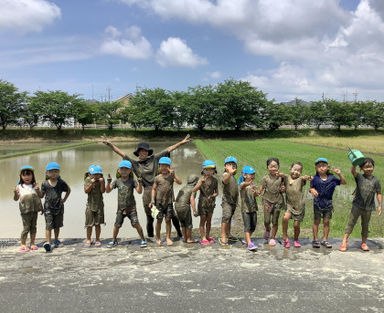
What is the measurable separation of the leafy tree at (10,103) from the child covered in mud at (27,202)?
1796 inches

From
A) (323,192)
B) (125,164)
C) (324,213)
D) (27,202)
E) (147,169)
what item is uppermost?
(125,164)

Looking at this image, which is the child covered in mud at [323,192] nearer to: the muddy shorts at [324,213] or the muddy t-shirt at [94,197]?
the muddy shorts at [324,213]

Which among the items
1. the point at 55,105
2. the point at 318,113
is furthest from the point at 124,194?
the point at 318,113

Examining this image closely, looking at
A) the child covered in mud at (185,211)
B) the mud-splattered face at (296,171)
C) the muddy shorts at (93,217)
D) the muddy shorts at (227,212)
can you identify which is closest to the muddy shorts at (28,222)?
the muddy shorts at (93,217)

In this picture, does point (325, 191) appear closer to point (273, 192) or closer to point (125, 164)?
point (273, 192)

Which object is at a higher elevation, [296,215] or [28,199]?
[28,199]

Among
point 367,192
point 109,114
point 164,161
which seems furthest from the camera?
point 109,114

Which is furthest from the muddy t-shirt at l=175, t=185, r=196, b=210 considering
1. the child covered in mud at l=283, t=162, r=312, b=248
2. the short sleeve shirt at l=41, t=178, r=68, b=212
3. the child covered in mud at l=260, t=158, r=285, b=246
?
the short sleeve shirt at l=41, t=178, r=68, b=212

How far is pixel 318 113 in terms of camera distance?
52.8 m

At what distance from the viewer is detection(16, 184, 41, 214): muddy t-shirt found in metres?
4.70

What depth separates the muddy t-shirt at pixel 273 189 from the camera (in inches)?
189

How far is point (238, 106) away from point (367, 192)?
44651mm

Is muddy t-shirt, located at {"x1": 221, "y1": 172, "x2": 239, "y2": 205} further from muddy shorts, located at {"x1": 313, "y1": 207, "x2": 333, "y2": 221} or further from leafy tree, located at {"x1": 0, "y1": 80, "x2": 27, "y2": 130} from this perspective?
leafy tree, located at {"x1": 0, "y1": 80, "x2": 27, "y2": 130}

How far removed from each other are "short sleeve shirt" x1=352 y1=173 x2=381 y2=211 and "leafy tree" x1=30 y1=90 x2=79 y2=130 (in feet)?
152
